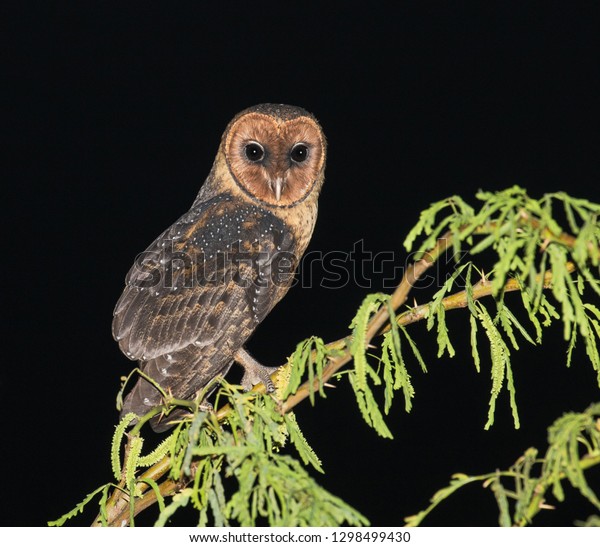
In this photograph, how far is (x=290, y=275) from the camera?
288 cm

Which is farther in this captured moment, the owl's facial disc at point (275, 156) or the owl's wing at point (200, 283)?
the owl's facial disc at point (275, 156)

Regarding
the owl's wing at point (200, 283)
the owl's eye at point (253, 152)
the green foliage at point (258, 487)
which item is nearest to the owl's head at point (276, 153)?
the owl's eye at point (253, 152)

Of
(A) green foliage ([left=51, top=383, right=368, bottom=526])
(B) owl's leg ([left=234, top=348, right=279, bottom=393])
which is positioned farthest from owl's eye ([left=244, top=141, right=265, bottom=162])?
(A) green foliage ([left=51, top=383, right=368, bottom=526])

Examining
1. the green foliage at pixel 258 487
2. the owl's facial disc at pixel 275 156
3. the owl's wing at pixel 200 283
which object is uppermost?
the owl's facial disc at pixel 275 156

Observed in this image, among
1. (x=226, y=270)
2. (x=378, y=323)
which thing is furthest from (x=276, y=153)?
(x=378, y=323)

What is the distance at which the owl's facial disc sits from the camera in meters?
2.81

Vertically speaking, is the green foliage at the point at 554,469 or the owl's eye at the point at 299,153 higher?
the owl's eye at the point at 299,153

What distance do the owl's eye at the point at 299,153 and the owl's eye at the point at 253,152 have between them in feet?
0.44

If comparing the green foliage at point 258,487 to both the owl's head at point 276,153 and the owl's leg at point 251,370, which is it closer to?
the owl's leg at point 251,370

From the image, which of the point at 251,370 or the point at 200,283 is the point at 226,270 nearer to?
the point at 200,283

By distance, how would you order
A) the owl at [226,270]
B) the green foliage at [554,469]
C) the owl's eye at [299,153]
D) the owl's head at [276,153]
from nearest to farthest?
the green foliage at [554,469], the owl at [226,270], the owl's head at [276,153], the owl's eye at [299,153]

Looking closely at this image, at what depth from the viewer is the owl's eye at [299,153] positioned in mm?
2922

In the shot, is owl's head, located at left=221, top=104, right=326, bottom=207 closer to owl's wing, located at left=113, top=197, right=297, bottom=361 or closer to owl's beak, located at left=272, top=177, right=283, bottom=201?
owl's beak, located at left=272, top=177, right=283, bottom=201
